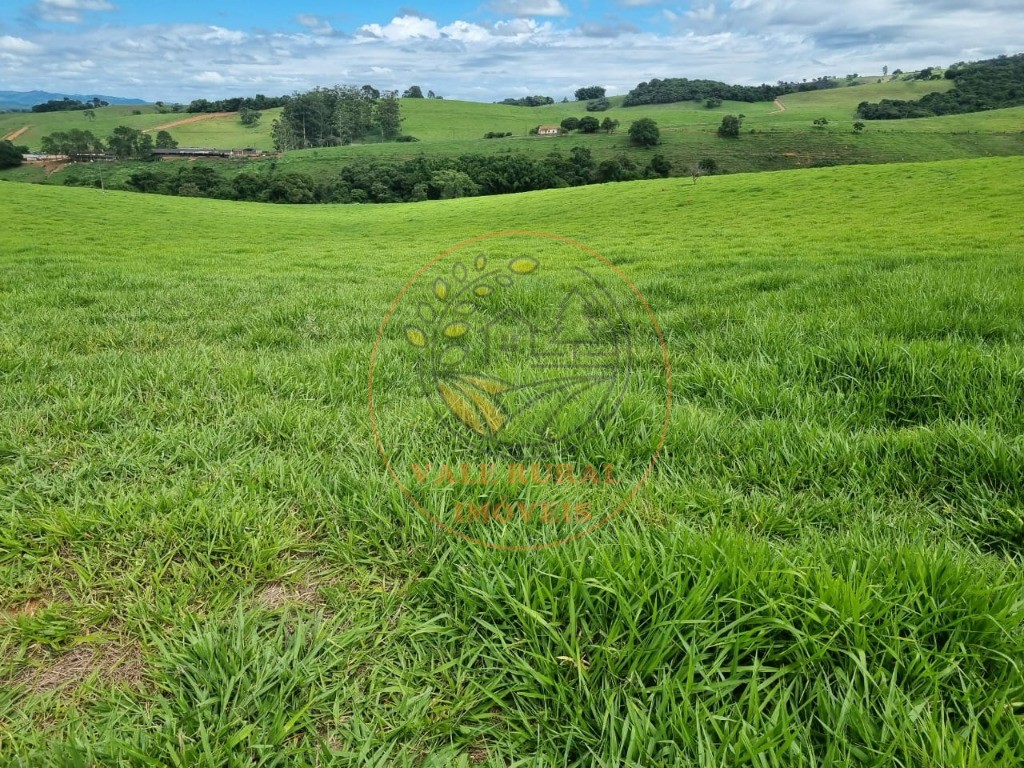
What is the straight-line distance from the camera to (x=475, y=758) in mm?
1436

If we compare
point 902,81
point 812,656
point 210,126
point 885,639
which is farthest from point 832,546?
point 902,81

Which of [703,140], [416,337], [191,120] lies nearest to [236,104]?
[191,120]

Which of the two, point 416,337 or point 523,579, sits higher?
point 416,337

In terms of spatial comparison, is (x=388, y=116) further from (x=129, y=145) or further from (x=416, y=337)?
(x=416, y=337)

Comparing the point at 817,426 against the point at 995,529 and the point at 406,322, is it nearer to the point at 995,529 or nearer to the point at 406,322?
the point at 995,529

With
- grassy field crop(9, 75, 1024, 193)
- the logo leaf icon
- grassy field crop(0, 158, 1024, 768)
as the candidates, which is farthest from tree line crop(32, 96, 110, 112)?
grassy field crop(0, 158, 1024, 768)

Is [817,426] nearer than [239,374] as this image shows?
Yes

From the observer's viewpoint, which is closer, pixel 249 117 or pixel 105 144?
pixel 105 144

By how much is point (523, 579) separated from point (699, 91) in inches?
7087

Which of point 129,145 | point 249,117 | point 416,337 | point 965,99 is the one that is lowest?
point 416,337

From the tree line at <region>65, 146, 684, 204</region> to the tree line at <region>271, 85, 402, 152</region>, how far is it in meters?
45.4

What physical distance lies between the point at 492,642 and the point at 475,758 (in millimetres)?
313

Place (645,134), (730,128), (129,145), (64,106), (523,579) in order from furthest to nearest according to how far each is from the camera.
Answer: (64,106) < (129,145) < (730,128) < (645,134) < (523,579)

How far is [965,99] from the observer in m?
119
